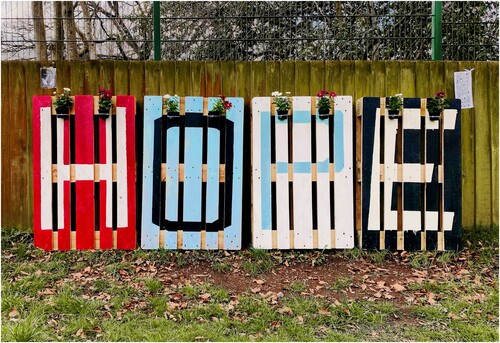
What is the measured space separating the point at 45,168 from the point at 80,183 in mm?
422

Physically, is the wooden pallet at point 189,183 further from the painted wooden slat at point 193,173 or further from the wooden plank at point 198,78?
the wooden plank at point 198,78

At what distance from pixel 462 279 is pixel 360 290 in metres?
1.06

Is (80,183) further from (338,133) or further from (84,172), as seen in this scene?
(338,133)

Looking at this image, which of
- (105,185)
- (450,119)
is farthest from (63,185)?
(450,119)

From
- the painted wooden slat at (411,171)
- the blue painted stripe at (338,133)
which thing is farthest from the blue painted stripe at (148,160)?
the painted wooden slat at (411,171)

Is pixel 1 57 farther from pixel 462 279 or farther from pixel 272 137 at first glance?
pixel 462 279

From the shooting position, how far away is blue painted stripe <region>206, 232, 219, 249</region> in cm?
432

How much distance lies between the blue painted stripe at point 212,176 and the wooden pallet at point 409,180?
1628 millimetres

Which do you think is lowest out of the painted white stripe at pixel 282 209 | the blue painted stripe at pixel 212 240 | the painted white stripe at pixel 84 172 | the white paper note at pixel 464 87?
the blue painted stripe at pixel 212 240

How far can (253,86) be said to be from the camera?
4.98 meters

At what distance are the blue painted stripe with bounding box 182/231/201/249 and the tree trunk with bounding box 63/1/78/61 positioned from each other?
9.11 ft

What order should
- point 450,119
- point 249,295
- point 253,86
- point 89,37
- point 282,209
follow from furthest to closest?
point 89,37
point 253,86
point 450,119
point 282,209
point 249,295

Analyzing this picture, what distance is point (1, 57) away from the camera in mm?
4973

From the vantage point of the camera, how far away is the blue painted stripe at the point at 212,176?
4316mm
